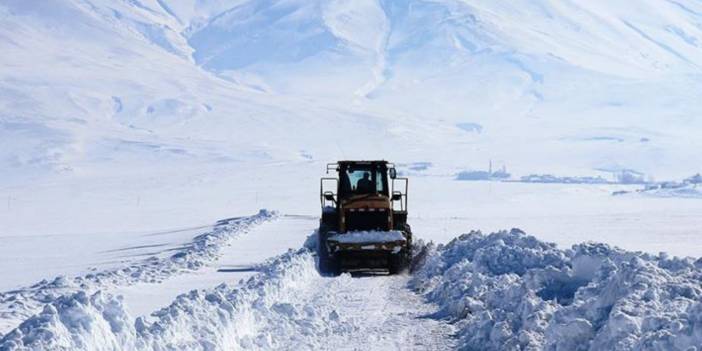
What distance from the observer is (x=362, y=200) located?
20.3m

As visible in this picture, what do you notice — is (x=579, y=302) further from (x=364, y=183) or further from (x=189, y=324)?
(x=364, y=183)

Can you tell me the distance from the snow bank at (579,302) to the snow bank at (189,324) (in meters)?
1.57

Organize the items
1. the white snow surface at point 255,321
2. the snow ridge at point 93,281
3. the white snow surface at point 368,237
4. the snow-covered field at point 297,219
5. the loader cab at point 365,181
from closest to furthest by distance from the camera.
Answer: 1. the white snow surface at point 255,321
2. the snow-covered field at point 297,219
3. the snow ridge at point 93,281
4. the white snow surface at point 368,237
5. the loader cab at point 365,181

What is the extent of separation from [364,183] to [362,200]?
601 mm

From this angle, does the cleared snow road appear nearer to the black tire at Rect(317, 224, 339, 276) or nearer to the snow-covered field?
the snow-covered field

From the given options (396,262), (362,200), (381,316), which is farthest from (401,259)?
(381,316)

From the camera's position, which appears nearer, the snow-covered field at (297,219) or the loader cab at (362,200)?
the snow-covered field at (297,219)

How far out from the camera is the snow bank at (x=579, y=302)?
8711mm

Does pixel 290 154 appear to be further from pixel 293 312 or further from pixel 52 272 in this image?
pixel 293 312

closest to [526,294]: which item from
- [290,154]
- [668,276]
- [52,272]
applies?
[668,276]

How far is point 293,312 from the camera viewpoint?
39.8ft

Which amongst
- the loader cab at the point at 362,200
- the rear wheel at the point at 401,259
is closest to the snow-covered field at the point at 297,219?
the rear wheel at the point at 401,259

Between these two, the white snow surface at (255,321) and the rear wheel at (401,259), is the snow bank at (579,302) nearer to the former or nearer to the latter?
the white snow surface at (255,321)

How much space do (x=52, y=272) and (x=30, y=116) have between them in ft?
394
